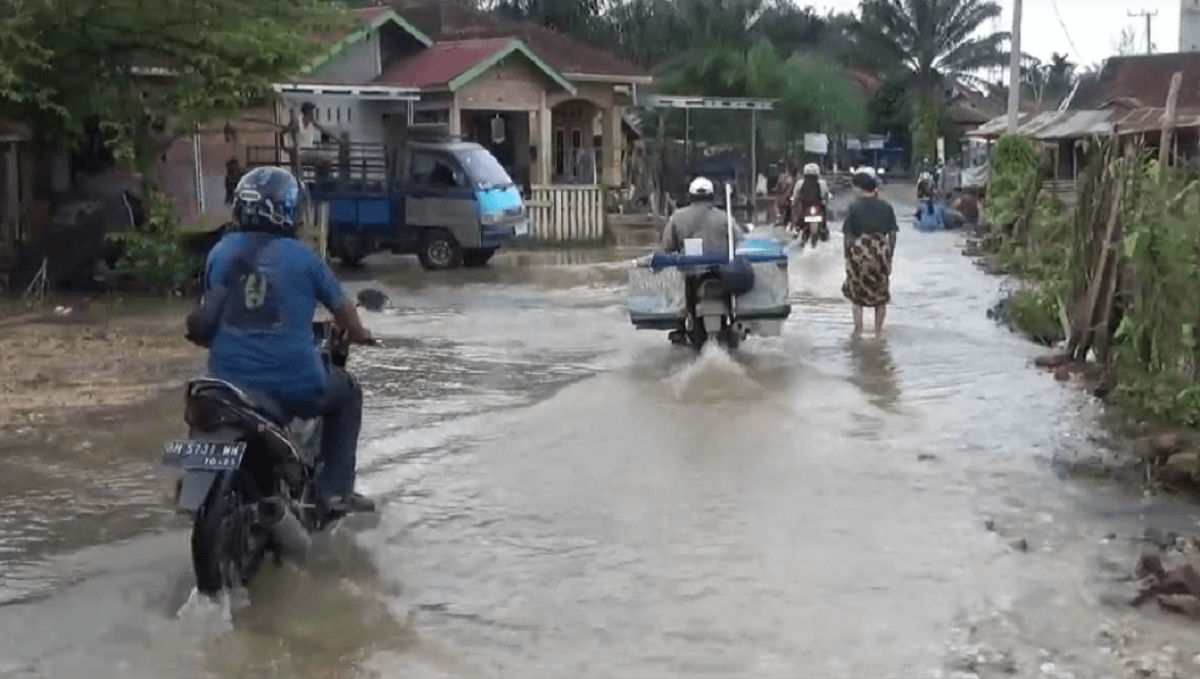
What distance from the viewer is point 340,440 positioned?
7477mm

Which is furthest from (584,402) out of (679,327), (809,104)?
(809,104)

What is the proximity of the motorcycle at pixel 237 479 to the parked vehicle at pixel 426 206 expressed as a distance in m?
17.8

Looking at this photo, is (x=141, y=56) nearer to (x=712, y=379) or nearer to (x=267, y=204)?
(x=712, y=379)

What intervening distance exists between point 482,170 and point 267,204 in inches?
731

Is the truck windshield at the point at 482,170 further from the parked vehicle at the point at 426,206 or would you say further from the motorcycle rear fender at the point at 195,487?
the motorcycle rear fender at the point at 195,487

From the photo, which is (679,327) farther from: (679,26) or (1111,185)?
(679,26)

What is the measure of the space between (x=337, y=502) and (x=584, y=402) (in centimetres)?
469

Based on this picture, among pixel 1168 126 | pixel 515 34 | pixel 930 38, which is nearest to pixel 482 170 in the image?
pixel 1168 126

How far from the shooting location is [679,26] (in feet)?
183

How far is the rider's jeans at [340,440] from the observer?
736 cm

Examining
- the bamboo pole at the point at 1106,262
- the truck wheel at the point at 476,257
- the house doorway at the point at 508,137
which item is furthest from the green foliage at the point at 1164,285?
the house doorway at the point at 508,137

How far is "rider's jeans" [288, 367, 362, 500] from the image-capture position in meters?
7.36

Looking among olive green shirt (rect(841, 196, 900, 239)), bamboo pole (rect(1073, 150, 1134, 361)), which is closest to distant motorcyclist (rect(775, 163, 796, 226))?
olive green shirt (rect(841, 196, 900, 239))

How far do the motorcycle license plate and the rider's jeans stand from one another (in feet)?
3.09
